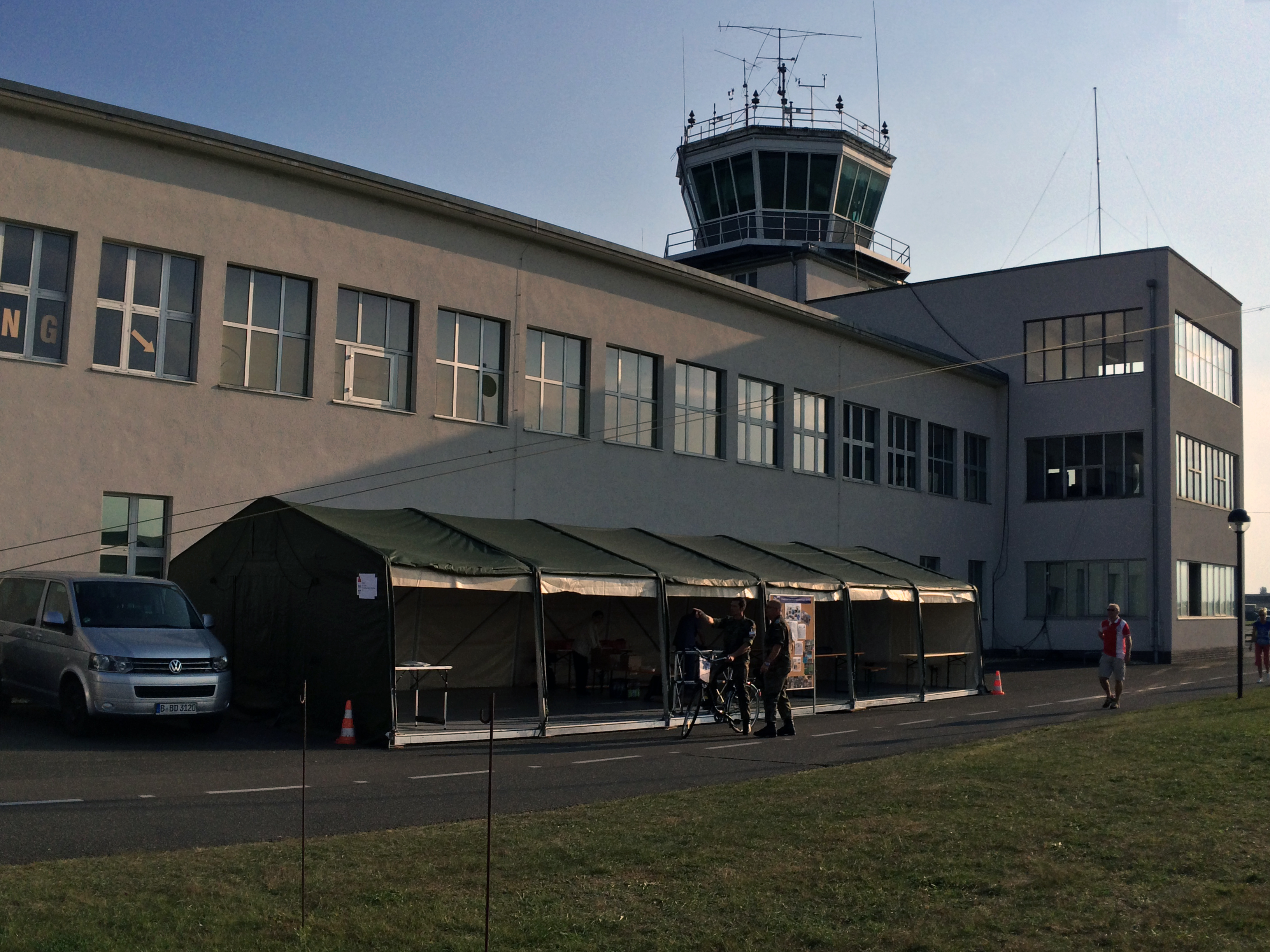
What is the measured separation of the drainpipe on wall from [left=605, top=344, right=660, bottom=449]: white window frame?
63.1ft

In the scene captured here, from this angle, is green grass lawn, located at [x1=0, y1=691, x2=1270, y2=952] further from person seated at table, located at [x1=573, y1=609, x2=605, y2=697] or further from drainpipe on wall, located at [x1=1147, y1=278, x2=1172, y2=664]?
drainpipe on wall, located at [x1=1147, y1=278, x2=1172, y2=664]

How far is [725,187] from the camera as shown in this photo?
154 ft

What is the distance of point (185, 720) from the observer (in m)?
16.2

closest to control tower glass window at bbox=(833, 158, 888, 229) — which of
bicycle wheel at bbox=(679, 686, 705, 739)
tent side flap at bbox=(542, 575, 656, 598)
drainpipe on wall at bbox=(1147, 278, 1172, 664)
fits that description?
drainpipe on wall at bbox=(1147, 278, 1172, 664)

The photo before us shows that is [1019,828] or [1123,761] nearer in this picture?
[1019,828]

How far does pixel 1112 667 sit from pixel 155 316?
640 inches

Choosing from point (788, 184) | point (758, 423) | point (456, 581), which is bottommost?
point (456, 581)

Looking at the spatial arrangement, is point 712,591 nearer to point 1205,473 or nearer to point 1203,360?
point 1205,473

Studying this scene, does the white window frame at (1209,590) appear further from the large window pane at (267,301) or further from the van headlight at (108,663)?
the van headlight at (108,663)

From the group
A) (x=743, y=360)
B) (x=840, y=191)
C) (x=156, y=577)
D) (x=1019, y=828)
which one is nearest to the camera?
(x=1019, y=828)

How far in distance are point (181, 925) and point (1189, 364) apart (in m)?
40.4

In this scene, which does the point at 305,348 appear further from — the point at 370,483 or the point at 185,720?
the point at 185,720

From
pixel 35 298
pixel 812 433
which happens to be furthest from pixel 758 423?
pixel 35 298

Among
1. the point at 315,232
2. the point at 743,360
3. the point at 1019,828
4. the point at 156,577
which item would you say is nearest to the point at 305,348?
the point at 315,232
